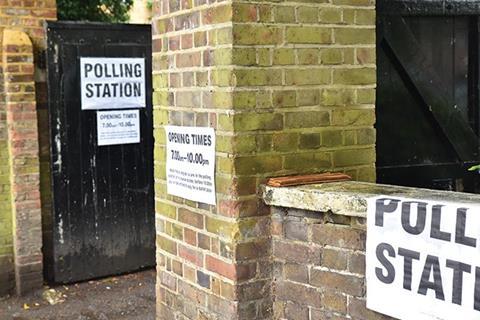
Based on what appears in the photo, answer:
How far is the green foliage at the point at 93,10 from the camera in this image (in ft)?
27.9

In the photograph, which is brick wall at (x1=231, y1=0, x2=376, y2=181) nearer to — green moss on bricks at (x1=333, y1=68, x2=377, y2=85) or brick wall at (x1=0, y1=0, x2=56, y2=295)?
green moss on bricks at (x1=333, y1=68, x2=377, y2=85)

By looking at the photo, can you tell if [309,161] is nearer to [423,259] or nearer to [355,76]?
[355,76]

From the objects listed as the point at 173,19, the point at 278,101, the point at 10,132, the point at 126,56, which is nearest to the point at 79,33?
the point at 126,56

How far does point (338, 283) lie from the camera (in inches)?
104

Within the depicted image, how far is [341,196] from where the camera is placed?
259 cm

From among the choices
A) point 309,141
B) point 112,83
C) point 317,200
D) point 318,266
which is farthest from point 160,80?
point 112,83

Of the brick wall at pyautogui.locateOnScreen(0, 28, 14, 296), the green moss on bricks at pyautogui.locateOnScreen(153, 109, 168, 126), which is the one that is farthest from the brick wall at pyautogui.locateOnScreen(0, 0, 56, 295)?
the green moss on bricks at pyautogui.locateOnScreen(153, 109, 168, 126)

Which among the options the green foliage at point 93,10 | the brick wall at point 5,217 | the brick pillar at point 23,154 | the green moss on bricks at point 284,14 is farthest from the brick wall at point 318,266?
the green foliage at point 93,10

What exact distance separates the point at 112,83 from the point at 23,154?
40.3 inches

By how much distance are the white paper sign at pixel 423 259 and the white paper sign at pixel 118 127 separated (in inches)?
167

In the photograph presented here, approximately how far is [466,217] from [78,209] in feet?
15.4

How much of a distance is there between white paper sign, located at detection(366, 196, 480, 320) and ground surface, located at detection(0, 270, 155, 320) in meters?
3.41

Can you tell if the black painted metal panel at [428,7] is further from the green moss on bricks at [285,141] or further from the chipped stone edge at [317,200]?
the chipped stone edge at [317,200]

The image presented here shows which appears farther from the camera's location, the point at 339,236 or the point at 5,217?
the point at 5,217
